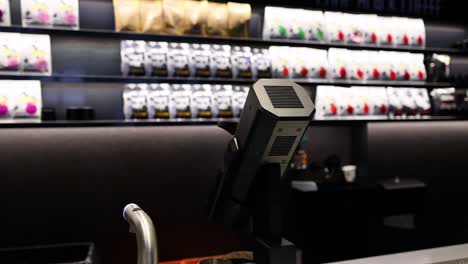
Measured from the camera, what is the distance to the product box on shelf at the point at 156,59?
9.48 ft

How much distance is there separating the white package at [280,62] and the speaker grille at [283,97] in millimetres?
2228

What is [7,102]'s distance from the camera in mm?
2609

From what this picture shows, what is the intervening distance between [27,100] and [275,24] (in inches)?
73.5

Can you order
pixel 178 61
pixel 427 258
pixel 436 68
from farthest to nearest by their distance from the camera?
pixel 436 68 → pixel 178 61 → pixel 427 258

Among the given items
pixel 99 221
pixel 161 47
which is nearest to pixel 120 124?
pixel 161 47

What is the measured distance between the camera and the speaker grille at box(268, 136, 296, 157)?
1.01 meters

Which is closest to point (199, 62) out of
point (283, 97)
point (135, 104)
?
point (135, 104)

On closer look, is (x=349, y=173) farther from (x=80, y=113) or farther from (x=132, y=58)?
(x=80, y=113)

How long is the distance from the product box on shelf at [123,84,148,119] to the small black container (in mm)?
230

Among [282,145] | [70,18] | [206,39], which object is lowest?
[282,145]

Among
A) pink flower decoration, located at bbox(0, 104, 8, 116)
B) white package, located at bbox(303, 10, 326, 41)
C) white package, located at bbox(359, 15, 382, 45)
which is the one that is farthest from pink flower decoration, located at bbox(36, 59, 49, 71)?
white package, located at bbox(359, 15, 382, 45)

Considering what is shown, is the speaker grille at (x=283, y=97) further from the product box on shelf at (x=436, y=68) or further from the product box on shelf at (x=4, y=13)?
the product box on shelf at (x=436, y=68)

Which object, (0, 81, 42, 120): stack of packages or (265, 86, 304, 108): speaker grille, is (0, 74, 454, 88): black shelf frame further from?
(265, 86, 304, 108): speaker grille

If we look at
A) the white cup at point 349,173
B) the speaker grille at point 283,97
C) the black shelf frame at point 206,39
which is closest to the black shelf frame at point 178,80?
the black shelf frame at point 206,39
